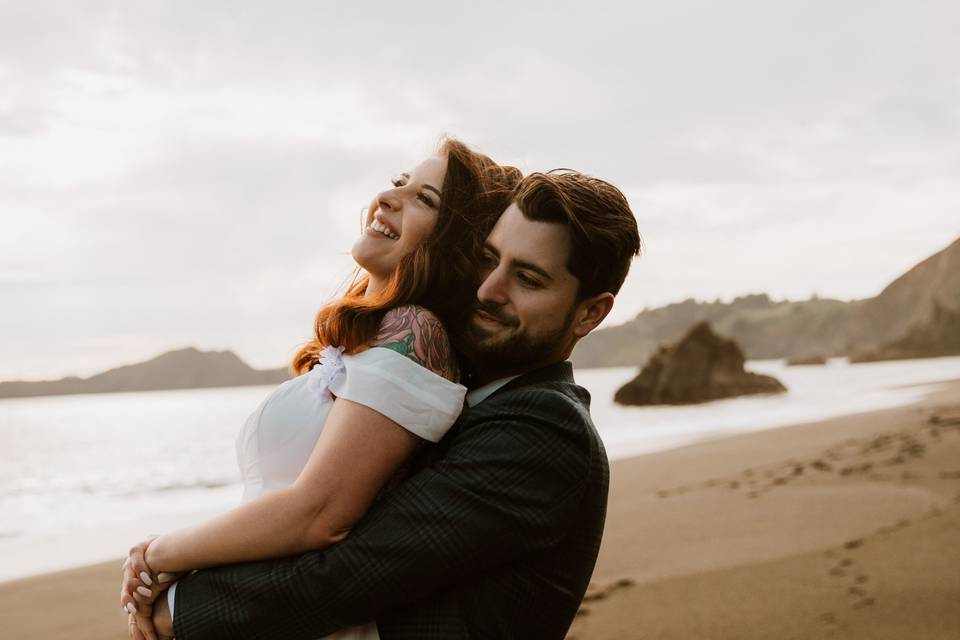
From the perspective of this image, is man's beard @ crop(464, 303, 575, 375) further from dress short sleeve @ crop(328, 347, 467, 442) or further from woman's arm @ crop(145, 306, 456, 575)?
woman's arm @ crop(145, 306, 456, 575)

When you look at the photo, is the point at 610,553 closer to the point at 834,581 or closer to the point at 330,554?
the point at 834,581

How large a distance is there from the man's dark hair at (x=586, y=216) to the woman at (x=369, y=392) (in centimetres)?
30

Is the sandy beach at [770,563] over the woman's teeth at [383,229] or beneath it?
beneath

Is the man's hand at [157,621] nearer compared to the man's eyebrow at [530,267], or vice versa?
the man's hand at [157,621]

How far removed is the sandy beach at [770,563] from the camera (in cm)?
450

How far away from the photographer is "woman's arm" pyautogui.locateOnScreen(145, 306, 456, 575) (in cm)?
190

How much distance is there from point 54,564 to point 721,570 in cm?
687

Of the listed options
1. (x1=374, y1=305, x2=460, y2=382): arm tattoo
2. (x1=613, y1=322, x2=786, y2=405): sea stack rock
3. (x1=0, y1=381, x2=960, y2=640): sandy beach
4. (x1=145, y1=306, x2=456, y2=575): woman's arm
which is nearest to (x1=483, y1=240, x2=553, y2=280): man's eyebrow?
(x1=374, y1=305, x2=460, y2=382): arm tattoo

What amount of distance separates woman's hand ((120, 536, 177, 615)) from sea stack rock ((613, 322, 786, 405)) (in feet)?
127

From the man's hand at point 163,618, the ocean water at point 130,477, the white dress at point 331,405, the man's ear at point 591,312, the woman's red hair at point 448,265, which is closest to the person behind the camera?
the white dress at point 331,405

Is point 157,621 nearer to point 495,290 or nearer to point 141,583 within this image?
point 141,583

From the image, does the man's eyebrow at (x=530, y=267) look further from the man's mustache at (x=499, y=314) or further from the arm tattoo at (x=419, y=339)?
the arm tattoo at (x=419, y=339)

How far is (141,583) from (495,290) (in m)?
1.26

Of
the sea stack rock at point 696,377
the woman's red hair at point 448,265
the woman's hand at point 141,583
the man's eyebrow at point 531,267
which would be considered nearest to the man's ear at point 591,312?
the man's eyebrow at point 531,267
